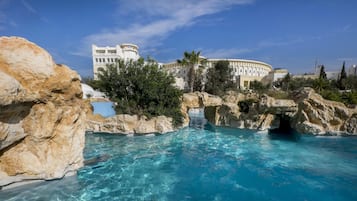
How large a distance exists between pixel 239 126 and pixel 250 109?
6.19ft

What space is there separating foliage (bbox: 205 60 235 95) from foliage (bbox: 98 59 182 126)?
20.4m

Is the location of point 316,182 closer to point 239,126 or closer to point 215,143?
point 215,143

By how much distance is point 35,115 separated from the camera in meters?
6.09

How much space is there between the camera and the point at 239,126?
1880cm

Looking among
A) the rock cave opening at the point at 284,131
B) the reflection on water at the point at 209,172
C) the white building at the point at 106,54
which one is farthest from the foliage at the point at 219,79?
the reflection on water at the point at 209,172

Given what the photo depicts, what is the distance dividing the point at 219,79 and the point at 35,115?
36094 millimetres

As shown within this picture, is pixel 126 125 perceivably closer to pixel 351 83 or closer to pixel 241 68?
pixel 351 83

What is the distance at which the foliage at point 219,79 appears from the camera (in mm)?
38844

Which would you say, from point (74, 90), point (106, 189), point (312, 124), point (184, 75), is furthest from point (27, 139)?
point (184, 75)

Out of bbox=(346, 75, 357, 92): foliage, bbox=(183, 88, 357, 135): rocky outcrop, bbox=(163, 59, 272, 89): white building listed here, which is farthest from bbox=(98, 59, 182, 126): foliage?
bbox=(346, 75, 357, 92): foliage

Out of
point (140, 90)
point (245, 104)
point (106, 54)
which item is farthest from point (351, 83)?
point (106, 54)

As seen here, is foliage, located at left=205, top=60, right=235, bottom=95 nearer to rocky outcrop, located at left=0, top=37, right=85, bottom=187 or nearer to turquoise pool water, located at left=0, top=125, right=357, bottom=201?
turquoise pool water, located at left=0, top=125, right=357, bottom=201

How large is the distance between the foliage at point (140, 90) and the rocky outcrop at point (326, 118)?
34.6 ft

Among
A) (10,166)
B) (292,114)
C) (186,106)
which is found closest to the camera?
(10,166)
